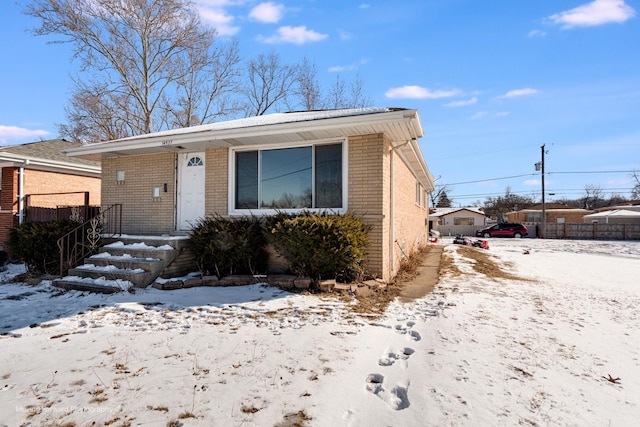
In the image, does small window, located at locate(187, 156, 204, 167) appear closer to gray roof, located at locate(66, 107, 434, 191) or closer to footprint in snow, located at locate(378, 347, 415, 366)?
gray roof, located at locate(66, 107, 434, 191)

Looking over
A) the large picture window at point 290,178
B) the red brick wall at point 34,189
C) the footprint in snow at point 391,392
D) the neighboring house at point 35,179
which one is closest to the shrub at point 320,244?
the large picture window at point 290,178

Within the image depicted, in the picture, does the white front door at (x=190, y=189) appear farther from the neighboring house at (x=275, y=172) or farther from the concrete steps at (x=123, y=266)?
the concrete steps at (x=123, y=266)

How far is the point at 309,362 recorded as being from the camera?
310 centimetres

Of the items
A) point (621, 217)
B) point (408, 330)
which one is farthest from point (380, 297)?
point (621, 217)

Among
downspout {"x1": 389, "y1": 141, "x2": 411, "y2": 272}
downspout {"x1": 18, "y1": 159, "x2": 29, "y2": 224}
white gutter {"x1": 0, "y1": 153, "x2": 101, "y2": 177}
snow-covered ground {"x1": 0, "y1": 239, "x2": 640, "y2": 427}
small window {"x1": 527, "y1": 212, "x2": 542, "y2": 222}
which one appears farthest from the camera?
small window {"x1": 527, "y1": 212, "x2": 542, "y2": 222}

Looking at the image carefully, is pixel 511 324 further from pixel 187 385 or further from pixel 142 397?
pixel 142 397

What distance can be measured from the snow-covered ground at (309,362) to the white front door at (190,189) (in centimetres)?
309

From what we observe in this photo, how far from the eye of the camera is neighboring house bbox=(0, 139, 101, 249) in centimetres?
1098

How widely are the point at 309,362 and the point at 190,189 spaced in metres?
6.51

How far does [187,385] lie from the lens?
2674 mm

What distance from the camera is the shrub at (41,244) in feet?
24.2

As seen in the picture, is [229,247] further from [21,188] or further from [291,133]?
[21,188]

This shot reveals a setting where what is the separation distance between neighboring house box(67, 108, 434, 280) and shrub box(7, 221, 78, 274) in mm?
1684

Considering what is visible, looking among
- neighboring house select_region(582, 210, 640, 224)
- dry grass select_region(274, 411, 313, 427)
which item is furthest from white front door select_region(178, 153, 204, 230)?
neighboring house select_region(582, 210, 640, 224)
